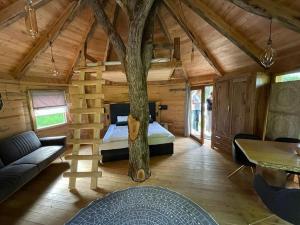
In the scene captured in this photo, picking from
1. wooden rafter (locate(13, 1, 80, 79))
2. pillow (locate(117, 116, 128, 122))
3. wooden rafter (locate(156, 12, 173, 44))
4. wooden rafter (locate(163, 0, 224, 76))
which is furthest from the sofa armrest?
wooden rafter (locate(163, 0, 224, 76))

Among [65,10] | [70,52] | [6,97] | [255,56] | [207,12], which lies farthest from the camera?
[70,52]

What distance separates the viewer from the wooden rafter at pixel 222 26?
289cm

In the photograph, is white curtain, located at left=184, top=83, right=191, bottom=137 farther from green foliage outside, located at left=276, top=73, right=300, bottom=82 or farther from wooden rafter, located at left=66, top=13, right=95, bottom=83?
wooden rafter, located at left=66, top=13, right=95, bottom=83

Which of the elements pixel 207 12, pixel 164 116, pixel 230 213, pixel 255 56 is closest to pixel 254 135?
pixel 255 56

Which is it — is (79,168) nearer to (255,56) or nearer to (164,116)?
(164,116)

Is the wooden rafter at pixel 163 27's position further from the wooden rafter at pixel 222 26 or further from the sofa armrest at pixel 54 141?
the sofa armrest at pixel 54 141

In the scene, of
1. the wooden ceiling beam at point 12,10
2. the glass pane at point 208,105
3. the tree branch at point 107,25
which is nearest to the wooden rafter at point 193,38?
the tree branch at point 107,25

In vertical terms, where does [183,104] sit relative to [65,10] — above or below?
below

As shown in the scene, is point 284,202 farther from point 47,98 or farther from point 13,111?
point 47,98

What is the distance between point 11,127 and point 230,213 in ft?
15.9

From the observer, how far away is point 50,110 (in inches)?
196

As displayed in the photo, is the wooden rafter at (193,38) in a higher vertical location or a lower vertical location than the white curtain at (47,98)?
higher

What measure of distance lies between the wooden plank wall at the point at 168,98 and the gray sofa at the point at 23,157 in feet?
9.01

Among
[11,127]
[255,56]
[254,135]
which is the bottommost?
[254,135]
